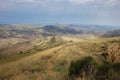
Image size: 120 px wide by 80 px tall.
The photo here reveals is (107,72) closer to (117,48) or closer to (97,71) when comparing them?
(97,71)

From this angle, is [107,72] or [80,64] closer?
[107,72]

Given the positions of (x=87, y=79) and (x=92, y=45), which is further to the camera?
(x=92, y=45)

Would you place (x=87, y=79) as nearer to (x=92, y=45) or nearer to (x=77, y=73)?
(x=77, y=73)

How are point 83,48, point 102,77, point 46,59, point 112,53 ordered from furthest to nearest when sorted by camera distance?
point 83,48 → point 46,59 → point 112,53 → point 102,77

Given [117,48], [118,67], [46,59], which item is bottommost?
[46,59]

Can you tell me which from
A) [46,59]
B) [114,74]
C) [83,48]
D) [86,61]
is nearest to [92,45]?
[83,48]

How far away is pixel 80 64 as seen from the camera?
20.1 metres

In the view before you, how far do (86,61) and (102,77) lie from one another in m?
4.05

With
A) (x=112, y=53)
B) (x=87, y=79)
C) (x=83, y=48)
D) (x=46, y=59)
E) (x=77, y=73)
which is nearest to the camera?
(x=87, y=79)

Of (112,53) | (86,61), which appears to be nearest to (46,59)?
(112,53)

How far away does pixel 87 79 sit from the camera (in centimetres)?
1523

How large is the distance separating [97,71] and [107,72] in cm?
75

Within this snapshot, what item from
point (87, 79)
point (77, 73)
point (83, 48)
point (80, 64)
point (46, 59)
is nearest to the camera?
point (87, 79)

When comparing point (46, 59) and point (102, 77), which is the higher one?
point (102, 77)
